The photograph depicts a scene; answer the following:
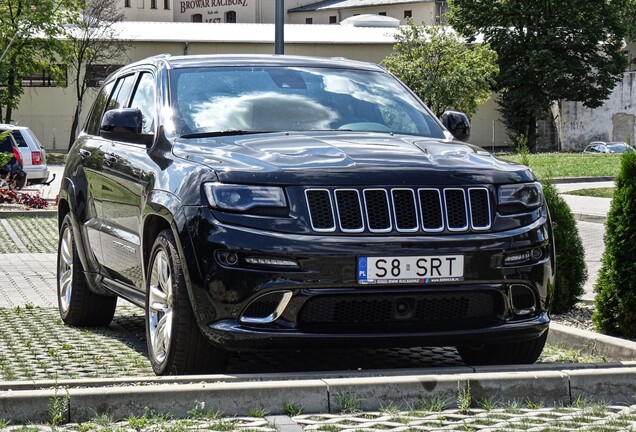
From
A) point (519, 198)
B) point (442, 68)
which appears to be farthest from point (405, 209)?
point (442, 68)

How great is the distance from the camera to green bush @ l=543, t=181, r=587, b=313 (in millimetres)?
9219

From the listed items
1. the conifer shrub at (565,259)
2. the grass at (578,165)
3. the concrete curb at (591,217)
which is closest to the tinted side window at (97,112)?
the conifer shrub at (565,259)

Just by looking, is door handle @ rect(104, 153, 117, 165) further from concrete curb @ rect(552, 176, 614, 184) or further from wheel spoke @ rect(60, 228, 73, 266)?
concrete curb @ rect(552, 176, 614, 184)

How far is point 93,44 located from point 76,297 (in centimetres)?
6431

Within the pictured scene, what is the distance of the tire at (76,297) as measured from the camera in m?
8.89

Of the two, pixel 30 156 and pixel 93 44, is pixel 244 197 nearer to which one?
pixel 30 156

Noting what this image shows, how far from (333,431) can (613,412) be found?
1339 mm

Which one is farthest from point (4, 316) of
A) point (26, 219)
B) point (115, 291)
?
point (26, 219)

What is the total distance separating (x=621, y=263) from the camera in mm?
7914

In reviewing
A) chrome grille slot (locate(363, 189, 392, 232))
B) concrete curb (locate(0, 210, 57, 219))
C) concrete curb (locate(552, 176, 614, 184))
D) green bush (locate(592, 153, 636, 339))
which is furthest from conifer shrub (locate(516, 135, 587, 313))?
concrete curb (locate(552, 176, 614, 184))

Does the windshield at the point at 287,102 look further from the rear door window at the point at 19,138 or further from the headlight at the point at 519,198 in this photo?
the rear door window at the point at 19,138

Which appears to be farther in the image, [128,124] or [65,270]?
[65,270]

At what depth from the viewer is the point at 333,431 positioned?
5.18 metres

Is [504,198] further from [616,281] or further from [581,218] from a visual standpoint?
[581,218]
